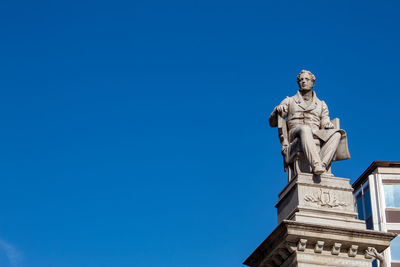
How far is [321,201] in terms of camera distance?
19.8 metres

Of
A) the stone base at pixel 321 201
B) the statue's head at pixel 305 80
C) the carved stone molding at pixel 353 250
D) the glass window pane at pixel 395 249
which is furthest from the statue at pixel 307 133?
the glass window pane at pixel 395 249

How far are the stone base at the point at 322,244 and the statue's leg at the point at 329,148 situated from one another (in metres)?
2.31

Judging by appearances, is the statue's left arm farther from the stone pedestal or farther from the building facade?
the building facade

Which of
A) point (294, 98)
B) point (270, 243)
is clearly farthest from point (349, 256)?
point (294, 98)

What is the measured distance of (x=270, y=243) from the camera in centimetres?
1970

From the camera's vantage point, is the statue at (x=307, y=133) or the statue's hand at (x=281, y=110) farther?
the statue's hand at (x=281, y=110)

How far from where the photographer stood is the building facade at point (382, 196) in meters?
45.4

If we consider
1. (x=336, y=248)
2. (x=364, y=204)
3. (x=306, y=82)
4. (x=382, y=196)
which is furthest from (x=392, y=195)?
(x=336, y=248)

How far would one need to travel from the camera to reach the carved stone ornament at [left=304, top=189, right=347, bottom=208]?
19703 mm

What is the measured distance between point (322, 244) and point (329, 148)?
3086 mm

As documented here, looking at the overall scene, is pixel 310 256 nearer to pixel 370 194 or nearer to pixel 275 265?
pixel 275 265

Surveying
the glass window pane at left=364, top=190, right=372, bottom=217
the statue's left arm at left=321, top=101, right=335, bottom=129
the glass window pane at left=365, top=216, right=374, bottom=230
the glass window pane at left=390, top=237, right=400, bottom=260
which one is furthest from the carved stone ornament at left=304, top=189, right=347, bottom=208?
the glass window pane at left=364, top=190, right=372, bottom=217

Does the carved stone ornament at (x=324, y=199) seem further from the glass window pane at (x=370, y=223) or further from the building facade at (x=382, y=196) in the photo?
the glass window pane at (x=370, y=223)

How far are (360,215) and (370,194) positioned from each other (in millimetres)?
1882
